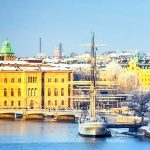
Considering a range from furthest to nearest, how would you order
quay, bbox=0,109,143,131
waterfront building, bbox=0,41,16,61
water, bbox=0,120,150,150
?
waterfront building, bbox=0,41,16,61 → quay, bbox=0,109,143,131 → water, bbox=0,120,150,150

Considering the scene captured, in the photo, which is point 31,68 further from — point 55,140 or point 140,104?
point 55,140

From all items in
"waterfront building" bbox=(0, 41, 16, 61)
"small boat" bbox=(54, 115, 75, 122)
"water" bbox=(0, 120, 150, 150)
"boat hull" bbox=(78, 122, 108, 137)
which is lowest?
"water" bbox=(0, 120, 150, 150)

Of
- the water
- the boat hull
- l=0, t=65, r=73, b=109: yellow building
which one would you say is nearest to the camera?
the water

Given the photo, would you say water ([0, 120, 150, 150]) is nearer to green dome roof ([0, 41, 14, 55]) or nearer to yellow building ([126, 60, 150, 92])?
green dome roof ([0, 41, 14, 55])

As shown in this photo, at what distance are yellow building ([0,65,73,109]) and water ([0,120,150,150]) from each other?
1288cm

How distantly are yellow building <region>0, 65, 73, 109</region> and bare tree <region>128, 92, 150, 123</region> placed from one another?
4491mm

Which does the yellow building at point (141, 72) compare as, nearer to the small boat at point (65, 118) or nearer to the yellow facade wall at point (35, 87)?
the yellow facade wall at point (35, 87)

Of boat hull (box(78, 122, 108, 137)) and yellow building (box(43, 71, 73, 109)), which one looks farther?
yellow building (box(43, 71, 73, 109))

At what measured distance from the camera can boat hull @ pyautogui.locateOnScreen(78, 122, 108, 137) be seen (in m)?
53.3

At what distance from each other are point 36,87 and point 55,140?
2114 centimetres

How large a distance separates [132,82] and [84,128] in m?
28.2

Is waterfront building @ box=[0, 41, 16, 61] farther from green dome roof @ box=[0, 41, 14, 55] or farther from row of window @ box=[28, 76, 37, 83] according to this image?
row of window @ box=[28, 76, 37, 83]

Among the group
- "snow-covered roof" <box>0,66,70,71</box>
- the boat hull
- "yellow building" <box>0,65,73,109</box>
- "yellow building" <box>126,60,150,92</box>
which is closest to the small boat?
"yellow building" <box>0,65,73,109</box>

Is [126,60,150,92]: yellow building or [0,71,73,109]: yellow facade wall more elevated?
[126,60,150,92]: yellow building
